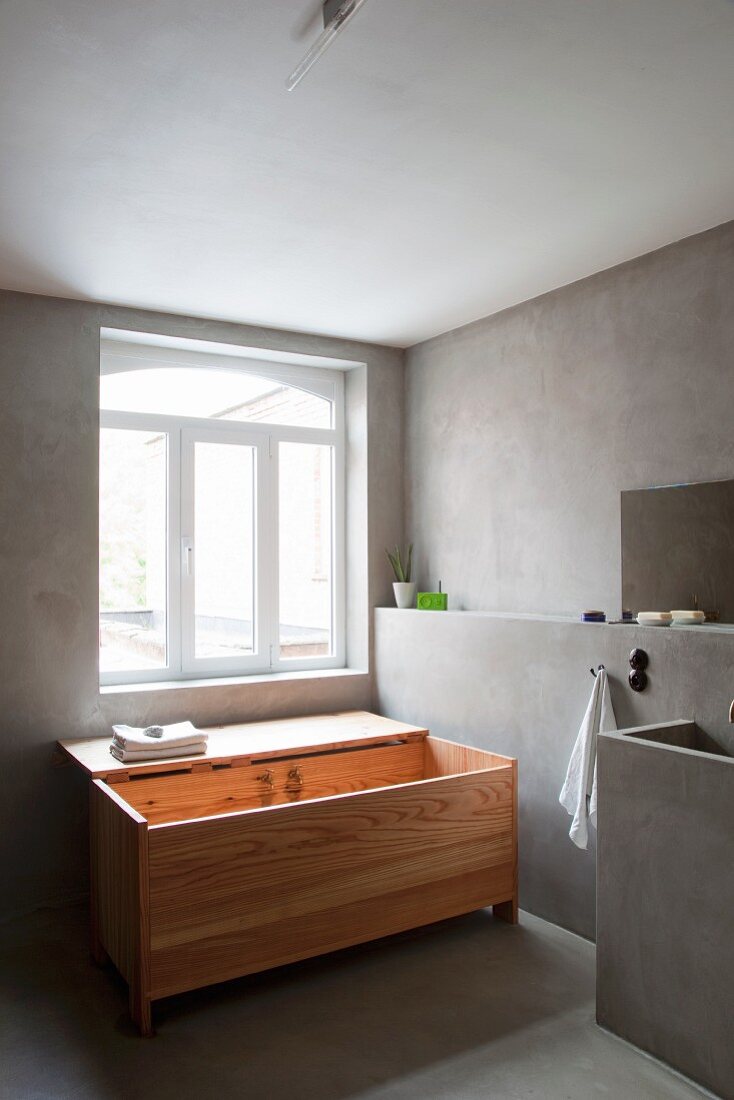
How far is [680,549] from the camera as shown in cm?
312

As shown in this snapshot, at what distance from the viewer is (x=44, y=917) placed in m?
3.56

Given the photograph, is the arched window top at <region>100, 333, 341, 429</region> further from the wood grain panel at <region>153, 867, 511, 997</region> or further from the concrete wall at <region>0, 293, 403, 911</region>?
the wood grain panel at <region>153, 867, 511, 997</region>

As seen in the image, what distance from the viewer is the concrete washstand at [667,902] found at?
2.27 m

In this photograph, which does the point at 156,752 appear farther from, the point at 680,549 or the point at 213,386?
the point at 680,549

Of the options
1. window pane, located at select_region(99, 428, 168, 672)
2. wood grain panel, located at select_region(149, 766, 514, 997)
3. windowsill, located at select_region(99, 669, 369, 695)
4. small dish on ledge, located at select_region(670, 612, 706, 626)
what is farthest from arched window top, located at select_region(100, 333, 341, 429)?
small dish on ledge, located at select_region(670, 612, 706, 626)

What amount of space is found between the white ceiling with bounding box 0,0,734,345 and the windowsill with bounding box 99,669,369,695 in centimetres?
Answer: 177

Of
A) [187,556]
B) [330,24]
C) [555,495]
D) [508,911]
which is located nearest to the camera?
[330,24]

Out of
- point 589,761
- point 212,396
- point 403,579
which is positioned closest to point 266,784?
point 589,761

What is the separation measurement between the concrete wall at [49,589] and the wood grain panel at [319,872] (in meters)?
1.33

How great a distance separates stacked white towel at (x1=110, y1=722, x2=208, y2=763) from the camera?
3254 mm

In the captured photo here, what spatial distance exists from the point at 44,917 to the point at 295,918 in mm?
1380

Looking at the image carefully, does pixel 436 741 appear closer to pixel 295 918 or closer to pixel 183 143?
pixel 295 918

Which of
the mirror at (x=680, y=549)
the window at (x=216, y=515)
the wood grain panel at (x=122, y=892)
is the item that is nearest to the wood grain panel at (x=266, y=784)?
the wood grain panel at (x=122, y=892)

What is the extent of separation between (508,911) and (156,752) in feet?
5.02
